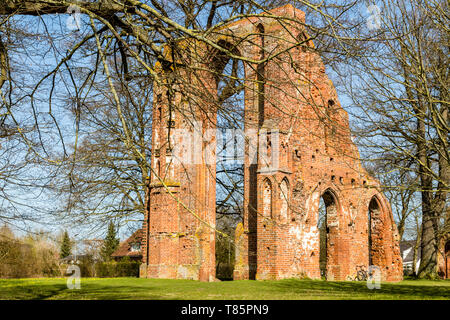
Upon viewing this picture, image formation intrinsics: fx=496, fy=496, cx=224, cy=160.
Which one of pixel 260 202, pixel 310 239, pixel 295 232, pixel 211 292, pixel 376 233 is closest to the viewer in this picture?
pixel 211 292

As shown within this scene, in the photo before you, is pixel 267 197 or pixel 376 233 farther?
pixel 376 233

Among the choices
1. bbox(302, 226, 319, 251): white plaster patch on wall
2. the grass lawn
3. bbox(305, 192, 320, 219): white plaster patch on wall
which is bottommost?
the grass lawn

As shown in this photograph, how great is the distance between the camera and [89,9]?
536cm

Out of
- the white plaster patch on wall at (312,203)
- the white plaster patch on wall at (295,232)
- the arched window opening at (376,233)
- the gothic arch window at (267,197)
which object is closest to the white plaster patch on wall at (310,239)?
the white plaster patch on wall at (295,232)

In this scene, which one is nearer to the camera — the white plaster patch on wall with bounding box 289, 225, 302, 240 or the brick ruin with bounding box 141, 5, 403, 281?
the brick ruin with bounding box 141, 5, 403, 281

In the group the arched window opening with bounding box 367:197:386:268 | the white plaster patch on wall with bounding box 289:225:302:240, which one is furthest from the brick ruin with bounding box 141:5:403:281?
the arched window opening with bounding box 367:197:386:268

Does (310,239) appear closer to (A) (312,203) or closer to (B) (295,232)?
(B) (295,232)

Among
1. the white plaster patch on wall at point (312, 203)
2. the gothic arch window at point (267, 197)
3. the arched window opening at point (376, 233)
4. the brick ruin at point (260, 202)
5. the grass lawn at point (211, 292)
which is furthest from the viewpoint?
the arched window opening at point (376, 233)

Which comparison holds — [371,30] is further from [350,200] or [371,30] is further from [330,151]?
[350,200]

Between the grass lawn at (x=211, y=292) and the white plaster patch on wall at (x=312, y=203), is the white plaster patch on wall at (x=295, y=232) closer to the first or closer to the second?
the white plaster patch on wall at (x=312, y=203)

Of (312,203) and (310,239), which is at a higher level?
(312,203)

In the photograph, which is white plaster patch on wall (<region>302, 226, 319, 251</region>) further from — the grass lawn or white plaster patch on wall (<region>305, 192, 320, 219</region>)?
the grass lawn

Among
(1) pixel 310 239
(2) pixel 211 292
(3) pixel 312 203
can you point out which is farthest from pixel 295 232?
(2) pixel 211 292

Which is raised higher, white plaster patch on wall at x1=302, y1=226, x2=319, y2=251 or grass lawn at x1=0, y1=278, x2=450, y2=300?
white plaster patch on wall at x1=302, y1=226, x2=319, y2=251
